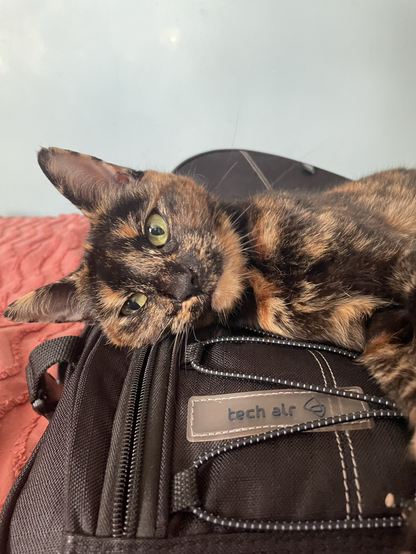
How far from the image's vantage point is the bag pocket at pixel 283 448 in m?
0.51

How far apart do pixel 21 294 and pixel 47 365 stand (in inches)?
36.4

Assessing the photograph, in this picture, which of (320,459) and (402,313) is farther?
(402,313)

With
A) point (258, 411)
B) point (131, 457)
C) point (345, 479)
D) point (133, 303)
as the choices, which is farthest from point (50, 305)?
point (345, 479)

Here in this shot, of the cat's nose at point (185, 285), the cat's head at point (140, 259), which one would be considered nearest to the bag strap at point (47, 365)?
the cat's head at point (140, 259)

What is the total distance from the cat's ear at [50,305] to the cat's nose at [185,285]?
1.12 ft

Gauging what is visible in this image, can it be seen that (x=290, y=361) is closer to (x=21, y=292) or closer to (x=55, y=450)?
(x=55, y=450)

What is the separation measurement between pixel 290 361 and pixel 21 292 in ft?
4.22

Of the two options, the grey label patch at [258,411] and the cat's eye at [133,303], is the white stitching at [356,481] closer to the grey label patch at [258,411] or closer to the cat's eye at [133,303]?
the grey label patch at [258,411]

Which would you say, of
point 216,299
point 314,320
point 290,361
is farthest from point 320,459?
point 216,299

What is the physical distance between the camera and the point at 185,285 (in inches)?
33.1

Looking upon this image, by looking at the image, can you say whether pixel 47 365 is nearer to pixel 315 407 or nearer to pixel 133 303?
pixel 133 303

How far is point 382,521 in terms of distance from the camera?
51 cm

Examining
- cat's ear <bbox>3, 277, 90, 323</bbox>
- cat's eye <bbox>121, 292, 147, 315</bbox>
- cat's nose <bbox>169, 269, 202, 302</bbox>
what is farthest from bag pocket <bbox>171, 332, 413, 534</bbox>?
cat's ear <bbox>3, 277, 90, 323</bbox>

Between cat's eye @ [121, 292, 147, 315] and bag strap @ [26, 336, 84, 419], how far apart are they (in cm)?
17
